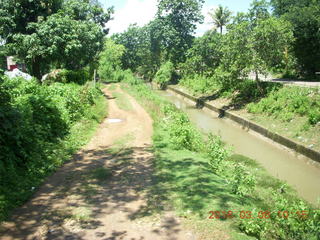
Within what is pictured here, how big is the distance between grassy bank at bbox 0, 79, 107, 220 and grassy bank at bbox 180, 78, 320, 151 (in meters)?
9.62

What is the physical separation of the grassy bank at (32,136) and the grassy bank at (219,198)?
2.80 m

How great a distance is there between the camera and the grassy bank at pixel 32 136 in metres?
6.71

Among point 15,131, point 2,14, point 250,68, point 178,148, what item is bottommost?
point 178,148

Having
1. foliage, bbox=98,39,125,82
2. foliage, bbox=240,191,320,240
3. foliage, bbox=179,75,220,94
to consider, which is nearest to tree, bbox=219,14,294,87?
foliage, bbox=179,75,220,94

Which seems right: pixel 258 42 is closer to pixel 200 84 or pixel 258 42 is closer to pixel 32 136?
pixel 200 84

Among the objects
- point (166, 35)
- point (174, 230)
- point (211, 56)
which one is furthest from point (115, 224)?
point (166, 35)

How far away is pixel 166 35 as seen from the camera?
1774 inches

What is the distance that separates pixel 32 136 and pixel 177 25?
40683 millimetres

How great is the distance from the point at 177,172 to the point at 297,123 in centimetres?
974

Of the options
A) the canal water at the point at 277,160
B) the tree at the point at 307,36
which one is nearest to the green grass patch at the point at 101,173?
the canal water at the point at 277,160

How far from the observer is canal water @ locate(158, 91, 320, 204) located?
1028cm

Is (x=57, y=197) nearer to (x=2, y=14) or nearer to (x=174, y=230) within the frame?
(x=174, y=230)

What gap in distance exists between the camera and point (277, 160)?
13172 mm
